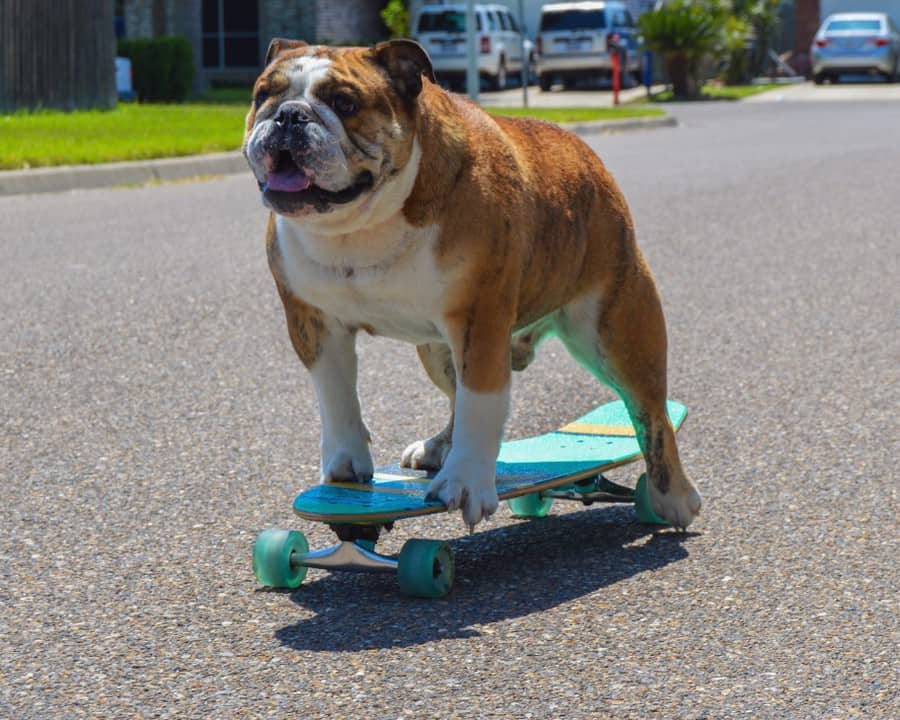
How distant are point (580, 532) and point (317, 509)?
3.02 ft

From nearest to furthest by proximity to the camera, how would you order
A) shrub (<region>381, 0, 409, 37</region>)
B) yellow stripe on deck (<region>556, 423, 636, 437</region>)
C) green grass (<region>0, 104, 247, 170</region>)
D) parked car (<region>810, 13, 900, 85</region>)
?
yellow stripe on deck (<region>556, 423, 636, 437</region>) < green grass (<region>0, 104, 247, 170</region>) < shrub (<region>381, 0, 409, 37</region>) < parked car (<region>810, 13, 900, 85</region>)

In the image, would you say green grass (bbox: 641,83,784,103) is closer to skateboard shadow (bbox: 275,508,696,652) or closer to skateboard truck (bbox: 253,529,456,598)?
skateboard shadow (bbox: 275,508,696,652)

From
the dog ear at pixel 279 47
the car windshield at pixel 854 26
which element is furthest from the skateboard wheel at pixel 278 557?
the car windshield at pixel 854 26

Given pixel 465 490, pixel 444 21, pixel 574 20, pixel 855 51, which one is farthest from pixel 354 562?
pixel 855 51

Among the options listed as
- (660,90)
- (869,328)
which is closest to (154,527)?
(869,328)

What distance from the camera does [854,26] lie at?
40031 millimetres

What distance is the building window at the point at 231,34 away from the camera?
127 feet

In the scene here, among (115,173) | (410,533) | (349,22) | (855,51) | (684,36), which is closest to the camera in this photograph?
(410,533)

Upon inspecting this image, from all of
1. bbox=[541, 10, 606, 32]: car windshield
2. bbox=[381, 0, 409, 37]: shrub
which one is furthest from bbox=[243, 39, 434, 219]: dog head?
bbox=[541, 10, 606, 32]: car windshield

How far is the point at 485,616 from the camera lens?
3748 millimetres

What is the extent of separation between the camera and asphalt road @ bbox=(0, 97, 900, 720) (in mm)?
3342

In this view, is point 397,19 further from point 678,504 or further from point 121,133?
point 678,504

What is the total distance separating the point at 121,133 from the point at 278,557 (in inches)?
550

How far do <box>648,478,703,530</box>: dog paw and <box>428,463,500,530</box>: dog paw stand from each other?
69 cm
